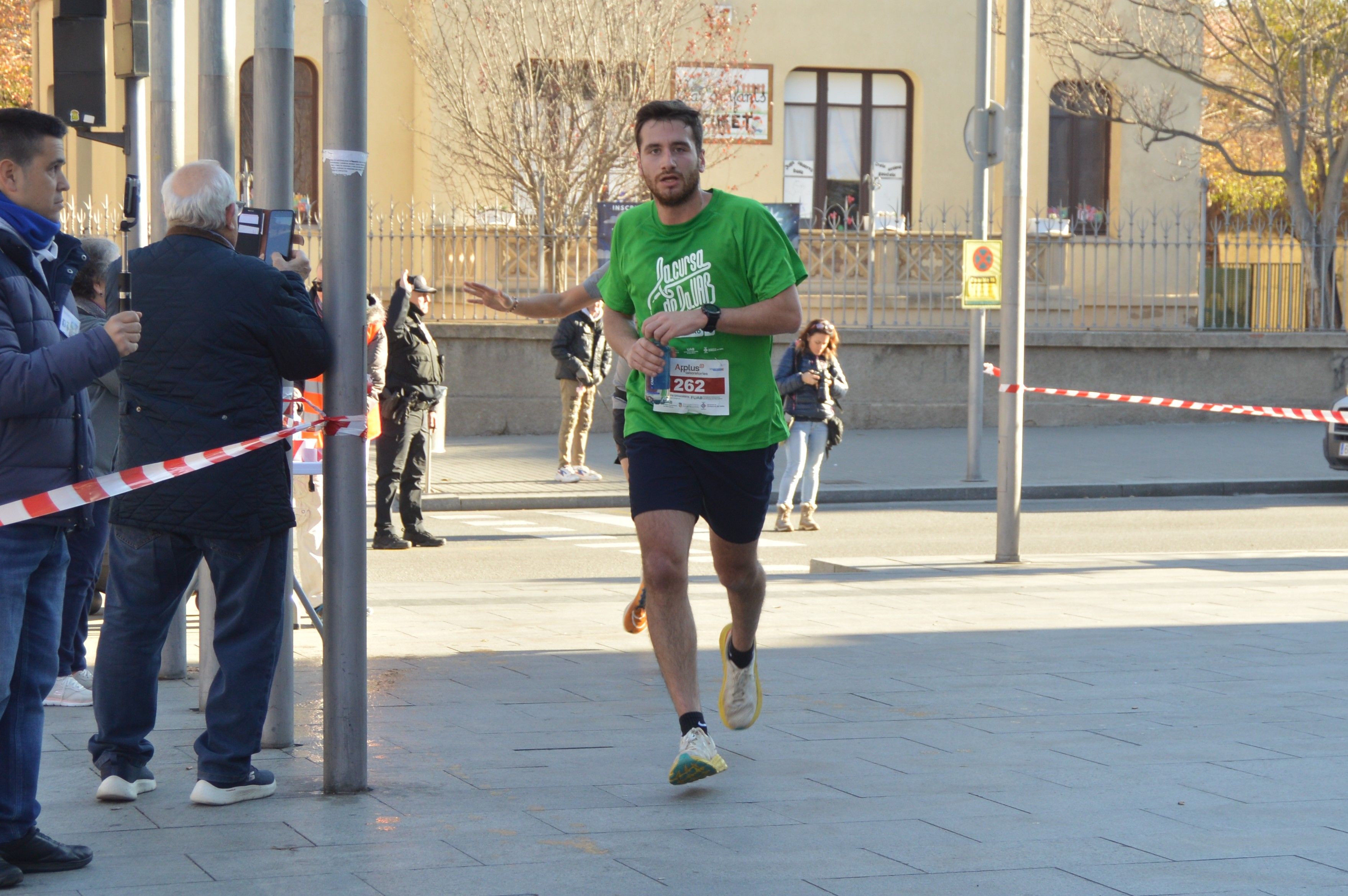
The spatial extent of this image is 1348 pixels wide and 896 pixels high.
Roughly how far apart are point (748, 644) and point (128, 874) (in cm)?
217

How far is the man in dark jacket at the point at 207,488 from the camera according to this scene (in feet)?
15.3

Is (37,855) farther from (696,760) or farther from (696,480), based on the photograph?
(696,480)

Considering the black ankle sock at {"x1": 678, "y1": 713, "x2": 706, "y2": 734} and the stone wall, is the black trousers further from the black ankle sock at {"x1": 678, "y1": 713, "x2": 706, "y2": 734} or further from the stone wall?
the stone wall

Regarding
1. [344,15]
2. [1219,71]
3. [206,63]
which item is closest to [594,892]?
[344,15]

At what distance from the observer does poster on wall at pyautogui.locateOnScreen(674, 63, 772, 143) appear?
80.3 ft

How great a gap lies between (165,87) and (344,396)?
8.38 ft

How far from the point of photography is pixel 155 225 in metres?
6.45

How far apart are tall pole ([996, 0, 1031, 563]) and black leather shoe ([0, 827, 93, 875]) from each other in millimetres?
7063

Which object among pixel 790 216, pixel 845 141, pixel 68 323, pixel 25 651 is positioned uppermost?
pixel 845 141

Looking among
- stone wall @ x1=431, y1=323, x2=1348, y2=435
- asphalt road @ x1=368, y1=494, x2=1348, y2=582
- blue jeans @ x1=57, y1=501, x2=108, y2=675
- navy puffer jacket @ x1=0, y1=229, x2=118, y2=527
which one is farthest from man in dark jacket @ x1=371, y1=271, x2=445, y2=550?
stone wall @ x1=431, y1=323, x2=1348, y2=435

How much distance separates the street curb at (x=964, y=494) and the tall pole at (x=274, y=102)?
9981 mm

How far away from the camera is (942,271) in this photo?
23547 millimetres

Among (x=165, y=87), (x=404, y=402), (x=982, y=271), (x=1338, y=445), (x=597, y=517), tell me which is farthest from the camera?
(x=1338, y=445)

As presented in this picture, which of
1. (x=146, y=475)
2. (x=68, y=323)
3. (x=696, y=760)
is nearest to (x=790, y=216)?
(x=696, y=760)
